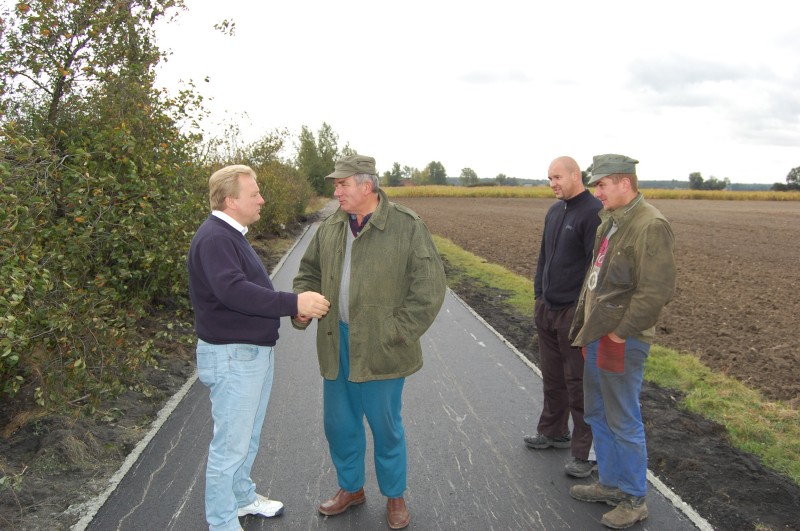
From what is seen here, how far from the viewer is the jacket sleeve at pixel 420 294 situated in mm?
3676

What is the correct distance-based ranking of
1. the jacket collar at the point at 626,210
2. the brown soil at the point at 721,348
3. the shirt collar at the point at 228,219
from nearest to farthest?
the shirt collar at the point at 228,219 → the jacket collar at the point at 626,210 → the brown soil at the point at 721,348

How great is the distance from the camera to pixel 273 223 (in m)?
23.5

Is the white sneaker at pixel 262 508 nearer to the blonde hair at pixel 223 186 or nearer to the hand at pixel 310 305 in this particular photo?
the hand at pixel 310 305

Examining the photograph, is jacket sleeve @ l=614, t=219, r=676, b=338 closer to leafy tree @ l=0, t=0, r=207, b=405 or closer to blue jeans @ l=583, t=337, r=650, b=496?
blue jeans @ l=583, t=337, r=650, b=496

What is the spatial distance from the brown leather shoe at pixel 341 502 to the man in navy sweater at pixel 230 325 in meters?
0.60

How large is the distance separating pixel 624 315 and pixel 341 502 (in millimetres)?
2129

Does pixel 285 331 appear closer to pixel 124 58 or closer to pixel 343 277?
pixel 124 58

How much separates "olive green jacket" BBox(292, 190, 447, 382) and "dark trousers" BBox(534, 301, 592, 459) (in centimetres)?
152

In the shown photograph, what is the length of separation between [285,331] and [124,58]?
418 cm

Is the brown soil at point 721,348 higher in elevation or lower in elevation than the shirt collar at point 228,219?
lower

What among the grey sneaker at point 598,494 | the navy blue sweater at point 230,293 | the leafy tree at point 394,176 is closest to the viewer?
the navy blue sweater at point 230,293

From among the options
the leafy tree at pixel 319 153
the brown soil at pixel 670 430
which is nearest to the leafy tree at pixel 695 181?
the leafy tree at pixel 319 153

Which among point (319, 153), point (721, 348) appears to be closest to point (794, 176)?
point (319, 153)

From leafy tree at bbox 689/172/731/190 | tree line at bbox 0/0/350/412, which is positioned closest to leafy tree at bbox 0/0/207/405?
tree line at bbox 0/0/350/412
